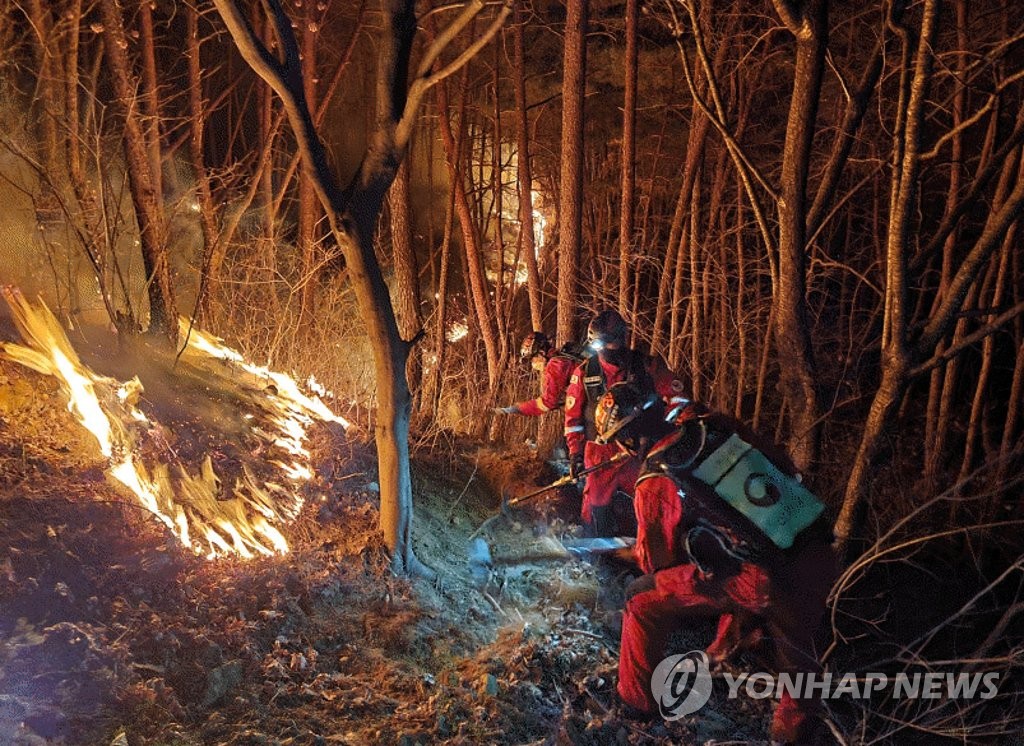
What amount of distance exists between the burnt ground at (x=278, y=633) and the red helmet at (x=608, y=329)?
7.38 feet

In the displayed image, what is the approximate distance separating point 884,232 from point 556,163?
274 inches

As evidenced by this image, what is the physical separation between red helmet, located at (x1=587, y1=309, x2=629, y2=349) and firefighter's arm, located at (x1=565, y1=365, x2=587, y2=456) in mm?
740

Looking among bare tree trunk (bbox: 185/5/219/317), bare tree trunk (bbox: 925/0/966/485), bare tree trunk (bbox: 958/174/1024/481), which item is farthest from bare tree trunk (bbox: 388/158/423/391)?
bare tree trunk (bbox: 958/174/1024/481)

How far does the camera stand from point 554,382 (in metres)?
7.54

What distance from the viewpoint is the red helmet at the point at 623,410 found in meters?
6.12

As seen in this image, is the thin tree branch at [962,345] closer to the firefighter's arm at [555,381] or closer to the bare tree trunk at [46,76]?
the firefighter's arm at [555,381]

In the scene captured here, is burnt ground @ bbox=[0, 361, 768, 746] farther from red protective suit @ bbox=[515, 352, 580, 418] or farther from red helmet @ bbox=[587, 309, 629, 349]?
red helmet @ bbox=[587, 309, 629, 349]

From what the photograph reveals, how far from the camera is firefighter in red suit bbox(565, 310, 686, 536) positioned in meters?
6.55

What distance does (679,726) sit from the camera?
5.32 metres

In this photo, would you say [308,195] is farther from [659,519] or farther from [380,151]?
[659,519]

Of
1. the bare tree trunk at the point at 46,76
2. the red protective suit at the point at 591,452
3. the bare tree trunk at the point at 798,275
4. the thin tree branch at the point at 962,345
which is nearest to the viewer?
the thin tree branch at the point at 962,345

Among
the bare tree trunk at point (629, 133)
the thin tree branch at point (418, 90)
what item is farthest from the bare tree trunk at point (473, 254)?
the thin tree branch at point (418, 90)

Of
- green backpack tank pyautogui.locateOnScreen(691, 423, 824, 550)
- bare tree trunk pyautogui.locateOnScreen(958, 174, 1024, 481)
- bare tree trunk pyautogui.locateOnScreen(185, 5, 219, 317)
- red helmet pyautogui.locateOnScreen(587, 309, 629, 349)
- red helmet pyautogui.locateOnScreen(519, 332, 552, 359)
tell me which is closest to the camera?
green backpack tank pyautogui.locateOnScreen(691, 423, 824, 550)

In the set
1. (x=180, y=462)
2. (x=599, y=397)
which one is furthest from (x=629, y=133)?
(x=180, y=462)
